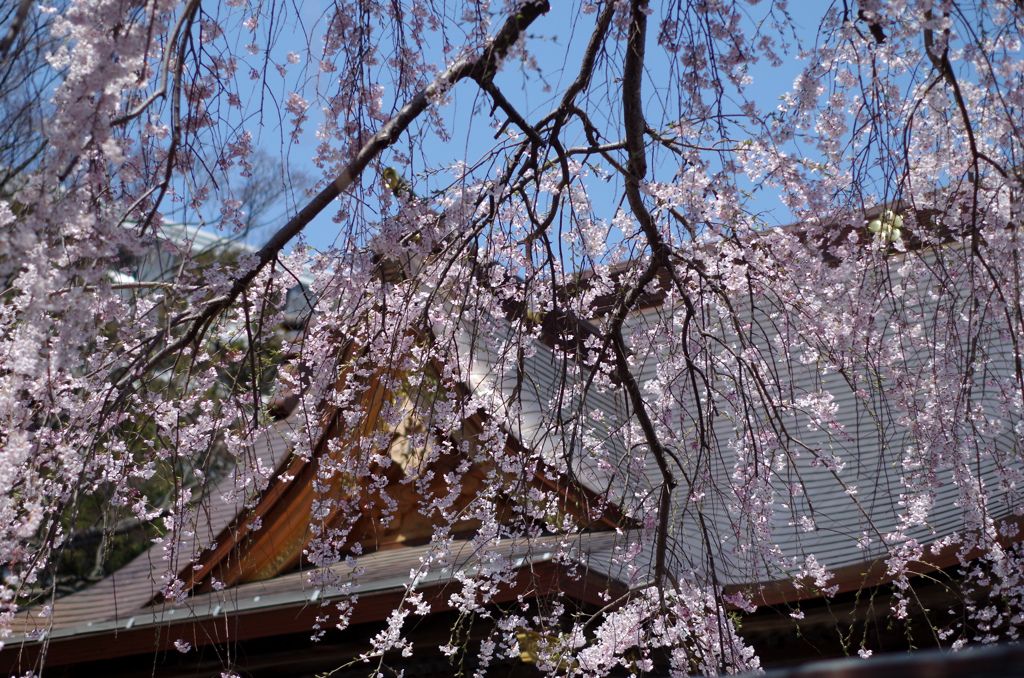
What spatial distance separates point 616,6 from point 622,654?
8.39ft

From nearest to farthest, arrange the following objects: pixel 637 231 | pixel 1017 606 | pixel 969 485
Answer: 1. pixel 637 231
2. pixel 969 485
3. pixel 1017 606

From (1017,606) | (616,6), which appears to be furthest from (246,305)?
(1017,606)

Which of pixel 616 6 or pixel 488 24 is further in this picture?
pixel 616 6

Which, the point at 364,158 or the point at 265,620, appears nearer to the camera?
the point at 364,158

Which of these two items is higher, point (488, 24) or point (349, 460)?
point (488, 24)

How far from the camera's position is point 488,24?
2.41 m

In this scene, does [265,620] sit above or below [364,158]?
below

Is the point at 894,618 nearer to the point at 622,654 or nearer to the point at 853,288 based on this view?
the point at 622,654

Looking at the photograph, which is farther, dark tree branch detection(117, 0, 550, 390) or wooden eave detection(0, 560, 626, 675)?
wooden eave detection(0, 560, 626, 675)

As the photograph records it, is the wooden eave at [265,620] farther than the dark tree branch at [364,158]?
Yes

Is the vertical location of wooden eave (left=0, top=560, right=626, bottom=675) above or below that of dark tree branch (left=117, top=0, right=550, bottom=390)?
below

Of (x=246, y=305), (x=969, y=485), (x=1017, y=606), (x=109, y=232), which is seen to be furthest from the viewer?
(x=1017, y=606)

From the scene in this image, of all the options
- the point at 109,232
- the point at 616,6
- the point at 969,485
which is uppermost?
the point at 616,6

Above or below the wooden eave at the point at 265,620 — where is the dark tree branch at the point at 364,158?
above
